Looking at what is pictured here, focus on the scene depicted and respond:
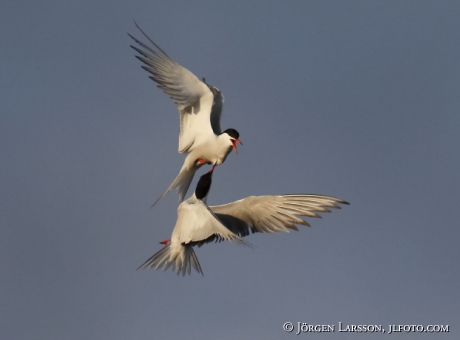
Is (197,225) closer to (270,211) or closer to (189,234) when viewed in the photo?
(189,234)

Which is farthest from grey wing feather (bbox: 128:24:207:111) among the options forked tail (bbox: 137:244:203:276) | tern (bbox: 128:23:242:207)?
forked tail (bbox: 137:244:203:276)

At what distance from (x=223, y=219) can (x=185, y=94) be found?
1805mm

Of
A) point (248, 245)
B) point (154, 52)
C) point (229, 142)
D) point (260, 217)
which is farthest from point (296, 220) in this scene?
point (154, 52)

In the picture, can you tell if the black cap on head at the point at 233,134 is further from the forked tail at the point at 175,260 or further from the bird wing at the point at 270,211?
the forked tail at the point at 175,260

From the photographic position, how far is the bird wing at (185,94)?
11.7m

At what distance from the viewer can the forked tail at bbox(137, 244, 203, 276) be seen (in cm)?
1126

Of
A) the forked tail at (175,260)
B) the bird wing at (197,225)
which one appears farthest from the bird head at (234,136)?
the forked tail at (175,260)

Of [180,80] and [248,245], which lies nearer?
[248,245]

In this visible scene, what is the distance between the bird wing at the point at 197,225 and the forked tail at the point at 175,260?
0.18 meters

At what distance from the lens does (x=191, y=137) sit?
40.5ft

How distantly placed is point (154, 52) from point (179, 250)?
2.67 metres

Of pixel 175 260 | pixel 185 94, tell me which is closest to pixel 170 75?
pixel 185 94

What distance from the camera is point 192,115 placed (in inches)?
485

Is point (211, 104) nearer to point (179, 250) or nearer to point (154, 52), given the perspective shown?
point (154, 52)
